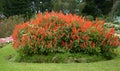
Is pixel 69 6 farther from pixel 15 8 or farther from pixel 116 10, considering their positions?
pixel 15 8

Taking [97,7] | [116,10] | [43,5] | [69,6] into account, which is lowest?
[43,5]

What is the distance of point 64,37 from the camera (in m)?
11.9

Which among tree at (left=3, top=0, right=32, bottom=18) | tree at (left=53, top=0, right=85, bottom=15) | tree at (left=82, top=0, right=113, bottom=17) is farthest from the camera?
tree at (left=3, top=0, right=32, bottom=18)

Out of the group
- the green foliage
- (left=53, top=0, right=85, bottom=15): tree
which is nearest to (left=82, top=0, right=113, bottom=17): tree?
(left=53, top=0, right=85, bottom=15): tree

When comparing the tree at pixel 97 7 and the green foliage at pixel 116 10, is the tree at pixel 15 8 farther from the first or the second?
the green foliage at pixel 116 10

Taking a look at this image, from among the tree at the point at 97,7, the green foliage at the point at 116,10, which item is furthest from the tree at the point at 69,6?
the green foliage at the point at 116,10

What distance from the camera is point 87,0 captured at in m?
39.3

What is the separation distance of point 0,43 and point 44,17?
5083mm

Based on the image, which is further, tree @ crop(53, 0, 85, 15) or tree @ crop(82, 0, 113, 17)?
tree @ crop(82, 0, 113, 17)

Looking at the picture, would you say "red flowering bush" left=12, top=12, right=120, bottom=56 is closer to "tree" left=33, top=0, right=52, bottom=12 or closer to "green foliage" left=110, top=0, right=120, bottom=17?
"green foliage" left=110, top=0, right=120, bottom=17

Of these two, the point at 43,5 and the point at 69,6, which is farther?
the point at 43,5

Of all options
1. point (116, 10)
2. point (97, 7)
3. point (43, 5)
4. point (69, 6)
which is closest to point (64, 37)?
point (116, 10)

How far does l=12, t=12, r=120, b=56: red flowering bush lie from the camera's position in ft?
38.0

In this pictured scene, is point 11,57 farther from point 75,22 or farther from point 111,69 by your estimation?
point 111,69
